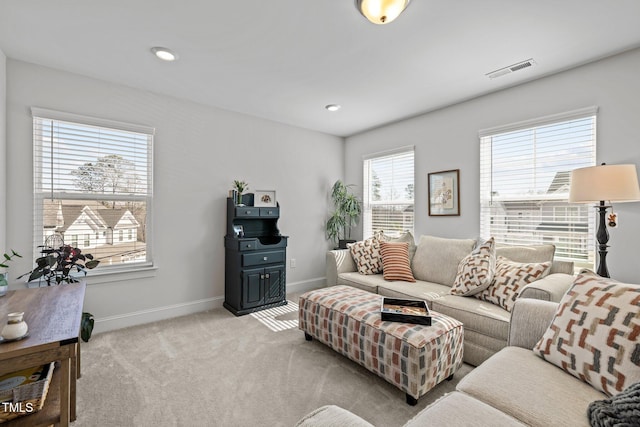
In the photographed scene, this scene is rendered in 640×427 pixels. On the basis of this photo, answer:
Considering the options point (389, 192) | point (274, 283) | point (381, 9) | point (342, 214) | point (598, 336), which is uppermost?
point (381, 9)

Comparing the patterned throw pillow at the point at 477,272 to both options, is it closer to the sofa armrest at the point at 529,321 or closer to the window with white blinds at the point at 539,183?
the window with white blinds at the point at 539,183

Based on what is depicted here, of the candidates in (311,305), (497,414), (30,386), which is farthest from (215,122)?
(497,414)

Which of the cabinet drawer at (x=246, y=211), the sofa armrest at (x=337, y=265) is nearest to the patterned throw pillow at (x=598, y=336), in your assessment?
the sofa armrest at (x=337, y=265)

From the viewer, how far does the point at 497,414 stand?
1060 mm

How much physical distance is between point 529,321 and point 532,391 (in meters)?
0.55

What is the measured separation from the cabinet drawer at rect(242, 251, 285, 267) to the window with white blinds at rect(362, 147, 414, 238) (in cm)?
159

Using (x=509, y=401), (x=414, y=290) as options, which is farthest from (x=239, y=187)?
(x=509, y=401)

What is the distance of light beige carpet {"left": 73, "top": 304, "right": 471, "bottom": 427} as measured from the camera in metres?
1.75

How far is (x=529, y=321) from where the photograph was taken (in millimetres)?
1621

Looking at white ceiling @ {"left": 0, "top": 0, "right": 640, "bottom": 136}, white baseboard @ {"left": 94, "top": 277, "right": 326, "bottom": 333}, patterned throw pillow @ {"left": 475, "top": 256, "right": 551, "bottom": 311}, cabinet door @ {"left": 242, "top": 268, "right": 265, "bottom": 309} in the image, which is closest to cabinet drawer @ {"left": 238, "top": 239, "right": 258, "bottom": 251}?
cabinet door @ {"left": 242, "top": 268, "right": 265, "bottom": 309}

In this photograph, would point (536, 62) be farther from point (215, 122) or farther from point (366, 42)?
point (215, 122)

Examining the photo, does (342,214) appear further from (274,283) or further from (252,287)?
(252,287)

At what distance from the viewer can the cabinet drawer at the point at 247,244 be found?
3.40 metres

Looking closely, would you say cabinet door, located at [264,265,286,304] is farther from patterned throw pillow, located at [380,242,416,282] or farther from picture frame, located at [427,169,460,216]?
picture frame, located at [427,169,460,216]
